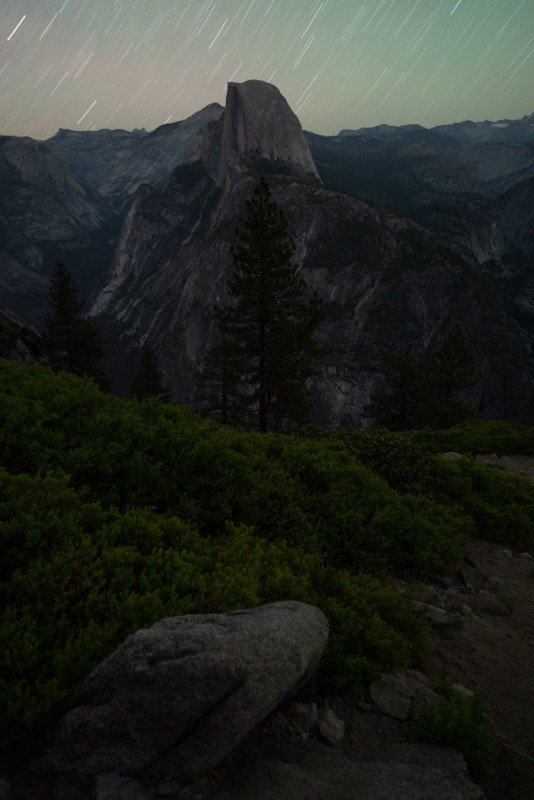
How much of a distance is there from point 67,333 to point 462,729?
35.2 metres

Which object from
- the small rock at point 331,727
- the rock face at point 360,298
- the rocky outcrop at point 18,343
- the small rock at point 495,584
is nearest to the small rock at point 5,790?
the small rock at point 331,727

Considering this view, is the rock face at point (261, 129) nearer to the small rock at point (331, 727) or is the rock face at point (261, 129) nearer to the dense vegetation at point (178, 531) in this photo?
the dense vegetation at point (178, 531)

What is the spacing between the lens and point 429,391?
31.6m

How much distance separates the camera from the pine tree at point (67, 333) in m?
32.8

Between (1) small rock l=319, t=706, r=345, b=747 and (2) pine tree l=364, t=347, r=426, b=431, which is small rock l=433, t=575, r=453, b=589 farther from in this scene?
(2) pine tree l=364, t=347, r=426, b=431

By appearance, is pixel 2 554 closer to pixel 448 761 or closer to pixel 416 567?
pixel 448 761

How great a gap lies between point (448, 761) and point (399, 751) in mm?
381

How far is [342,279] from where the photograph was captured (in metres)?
101

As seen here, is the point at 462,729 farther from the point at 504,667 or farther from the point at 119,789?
the point at 119,789

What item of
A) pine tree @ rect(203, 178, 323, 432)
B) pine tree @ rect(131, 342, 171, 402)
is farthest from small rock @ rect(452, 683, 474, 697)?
pine tree @ rect(131, 342, 171, 402)

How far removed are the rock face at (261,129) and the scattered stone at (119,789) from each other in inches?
6605

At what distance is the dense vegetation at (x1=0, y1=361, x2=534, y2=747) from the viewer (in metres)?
3.73

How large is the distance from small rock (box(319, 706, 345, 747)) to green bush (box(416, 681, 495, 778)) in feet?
2.27

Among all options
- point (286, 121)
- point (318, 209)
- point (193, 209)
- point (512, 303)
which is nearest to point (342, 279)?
point (318, 209)
